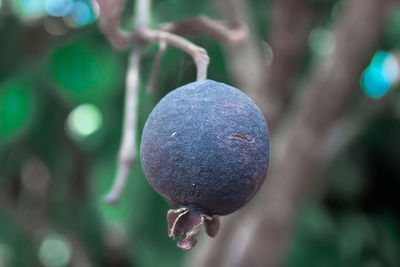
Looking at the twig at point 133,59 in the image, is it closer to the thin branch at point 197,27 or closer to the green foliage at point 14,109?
the thin branch at point 197,27

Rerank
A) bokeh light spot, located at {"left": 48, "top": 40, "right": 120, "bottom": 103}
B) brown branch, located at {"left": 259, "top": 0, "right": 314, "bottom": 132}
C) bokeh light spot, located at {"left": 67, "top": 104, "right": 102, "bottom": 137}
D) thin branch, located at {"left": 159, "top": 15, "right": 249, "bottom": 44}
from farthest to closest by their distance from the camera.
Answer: bokeh light spot, located at {"left": 67, "top": 104, "right": 102, "bottom": 137}, bokeh light spot, located at {"left": 48, "top": 40, "right": 120, "bottom": 103}, brown branch, located at {"left": 259, "top": 0, "right": 314, "bottom": 132}, thin branch, located at {"left": 159, "top": 15, "right": 249, "bottom": 44}

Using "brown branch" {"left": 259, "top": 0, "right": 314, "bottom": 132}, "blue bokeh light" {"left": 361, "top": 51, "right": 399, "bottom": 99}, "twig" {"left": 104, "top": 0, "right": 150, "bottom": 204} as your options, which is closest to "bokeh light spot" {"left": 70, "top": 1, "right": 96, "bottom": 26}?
"brown branch" {"left": 259, "top": 0, "right": 314, "bottom": 132}

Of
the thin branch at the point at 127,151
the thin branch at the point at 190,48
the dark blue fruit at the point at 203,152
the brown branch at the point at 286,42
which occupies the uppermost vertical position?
the thin branch at the point at 190,48

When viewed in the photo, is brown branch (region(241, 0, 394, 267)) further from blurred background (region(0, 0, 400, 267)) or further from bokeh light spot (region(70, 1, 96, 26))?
bokeh light spot (region(70, 1, 96, 26))

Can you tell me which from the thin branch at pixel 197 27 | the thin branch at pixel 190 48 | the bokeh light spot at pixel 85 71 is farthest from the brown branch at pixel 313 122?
the thin branch at pixel 190 48

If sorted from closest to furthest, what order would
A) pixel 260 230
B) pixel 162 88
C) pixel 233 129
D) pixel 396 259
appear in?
pixel 233 129, pixel 260 230, pixel 162 88, pixel 396 259

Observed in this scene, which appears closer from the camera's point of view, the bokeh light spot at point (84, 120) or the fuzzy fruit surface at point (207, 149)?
the fuzzy fruit surface at point (207, 149)

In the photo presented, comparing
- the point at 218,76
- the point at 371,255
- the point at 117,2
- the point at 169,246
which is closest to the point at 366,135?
the point at 371,255

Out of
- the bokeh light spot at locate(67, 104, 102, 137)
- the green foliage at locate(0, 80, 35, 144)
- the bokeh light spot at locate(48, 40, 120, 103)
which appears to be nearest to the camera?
the green foliage at locate(0, 80, 35, 144)

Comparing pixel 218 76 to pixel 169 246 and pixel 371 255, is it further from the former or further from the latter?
pixel 371 255
